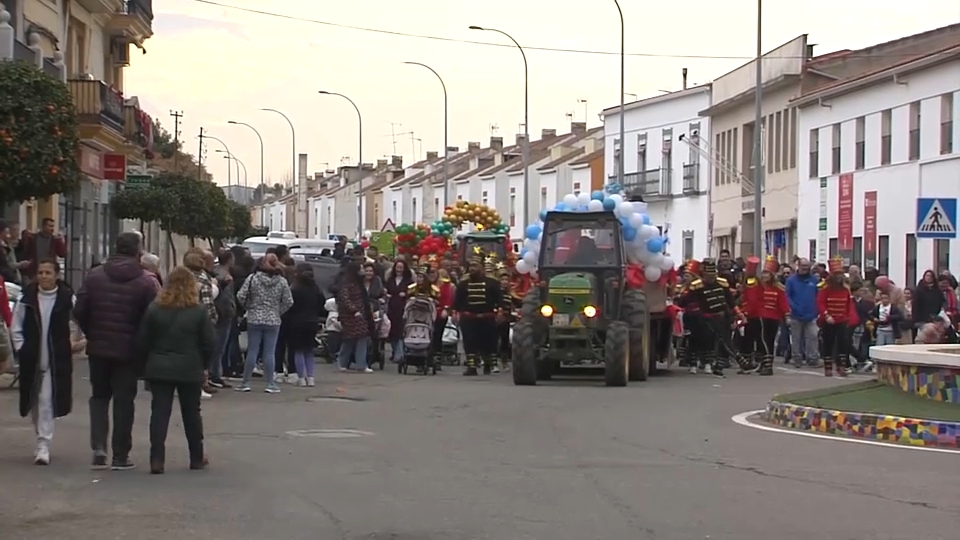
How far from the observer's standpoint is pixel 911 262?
126 ft

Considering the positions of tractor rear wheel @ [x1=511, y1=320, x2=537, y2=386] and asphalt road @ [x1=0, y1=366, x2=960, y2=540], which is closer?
asphalt road @ [x1=0, y1=366, x2=960, y2=540]

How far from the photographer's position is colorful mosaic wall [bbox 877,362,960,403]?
52.0 feet

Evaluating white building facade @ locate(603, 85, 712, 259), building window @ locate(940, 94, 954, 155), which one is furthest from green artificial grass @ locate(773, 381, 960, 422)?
white building facade @ locate(603, 85, 712, 259)

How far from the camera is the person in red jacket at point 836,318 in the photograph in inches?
974

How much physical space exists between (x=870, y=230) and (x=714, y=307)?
17683mm

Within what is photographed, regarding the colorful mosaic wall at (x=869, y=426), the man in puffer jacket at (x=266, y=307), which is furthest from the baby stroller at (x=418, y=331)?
the colorful mosaic wall at (x=869, y=426)

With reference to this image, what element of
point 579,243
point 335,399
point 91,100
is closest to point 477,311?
point 579,243

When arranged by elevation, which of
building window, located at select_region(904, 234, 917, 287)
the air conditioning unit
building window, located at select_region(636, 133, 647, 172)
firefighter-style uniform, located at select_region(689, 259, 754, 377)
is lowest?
firefighter-style uniform, located at select_region(689, 259, 754, 377)

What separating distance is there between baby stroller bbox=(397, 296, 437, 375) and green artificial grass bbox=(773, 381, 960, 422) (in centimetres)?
820

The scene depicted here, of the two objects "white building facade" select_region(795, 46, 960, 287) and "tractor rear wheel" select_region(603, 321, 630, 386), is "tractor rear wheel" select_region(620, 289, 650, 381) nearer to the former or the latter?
"tractor rear wheel" select_region(603, 321, 630, 386)

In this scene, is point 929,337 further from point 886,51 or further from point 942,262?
point 886,51

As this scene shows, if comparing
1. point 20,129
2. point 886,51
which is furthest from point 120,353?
point 886,51

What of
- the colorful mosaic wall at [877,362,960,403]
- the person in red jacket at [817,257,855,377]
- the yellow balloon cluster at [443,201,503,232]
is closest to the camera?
the colorful mosaic wall at [877,362,960,403]

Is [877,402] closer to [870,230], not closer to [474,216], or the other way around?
[870,230]
